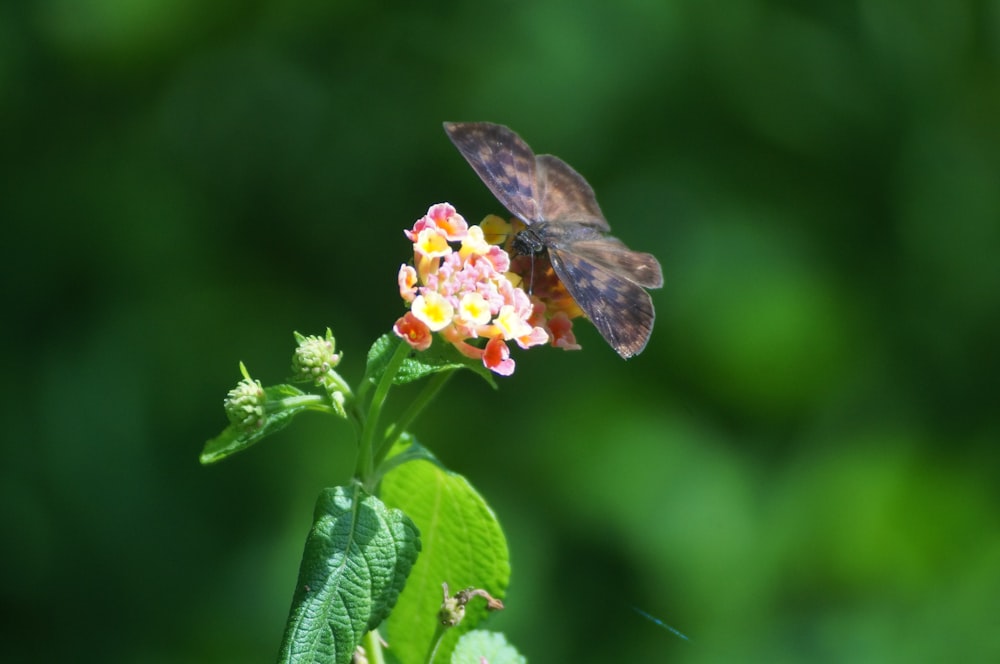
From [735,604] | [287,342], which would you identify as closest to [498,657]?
[735,604]

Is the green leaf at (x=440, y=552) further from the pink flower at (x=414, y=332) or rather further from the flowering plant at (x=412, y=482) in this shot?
the pink flower at (x=414, y=332)

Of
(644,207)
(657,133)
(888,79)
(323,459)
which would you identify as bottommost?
(323,459)

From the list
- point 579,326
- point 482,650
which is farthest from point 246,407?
point 579,326

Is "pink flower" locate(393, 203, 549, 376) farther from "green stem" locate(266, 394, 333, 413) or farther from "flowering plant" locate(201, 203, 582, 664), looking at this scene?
"green stem" locate(266, 394, 333, 413)

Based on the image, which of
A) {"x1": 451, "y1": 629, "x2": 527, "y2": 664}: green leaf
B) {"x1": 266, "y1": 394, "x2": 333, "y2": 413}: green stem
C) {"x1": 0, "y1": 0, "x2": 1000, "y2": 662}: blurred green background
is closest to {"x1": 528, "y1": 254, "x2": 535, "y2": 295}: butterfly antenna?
{"x1": 266, "y1": 394, "x2": 333, "y2": 413}: green stem

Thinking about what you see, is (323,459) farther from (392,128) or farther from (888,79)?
(888,79)
